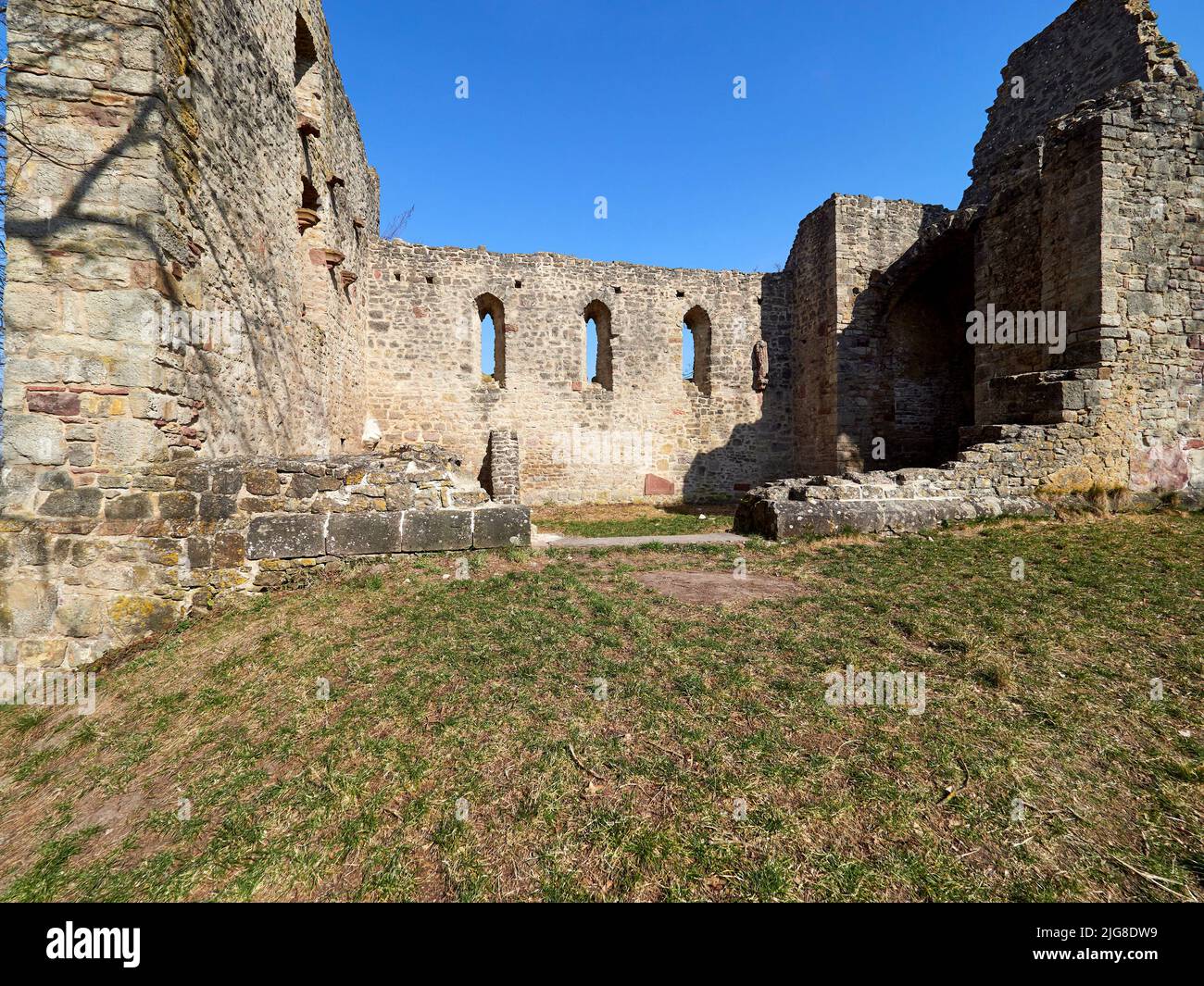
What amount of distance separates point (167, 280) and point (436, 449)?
269 centimetres

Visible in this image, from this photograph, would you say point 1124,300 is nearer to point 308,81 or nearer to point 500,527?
point 500,527

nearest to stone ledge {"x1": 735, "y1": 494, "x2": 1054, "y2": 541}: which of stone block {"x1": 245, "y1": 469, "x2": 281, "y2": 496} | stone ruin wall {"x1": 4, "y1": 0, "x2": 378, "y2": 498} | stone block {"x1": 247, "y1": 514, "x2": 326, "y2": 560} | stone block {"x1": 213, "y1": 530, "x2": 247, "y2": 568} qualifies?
stone block {"x1": 247, "y1": 514, "x2": 326, "y2": 560}

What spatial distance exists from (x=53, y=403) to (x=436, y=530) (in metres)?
3.15

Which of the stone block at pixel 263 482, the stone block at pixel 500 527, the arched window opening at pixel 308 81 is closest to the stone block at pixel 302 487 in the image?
the stone block at pixel 263 482

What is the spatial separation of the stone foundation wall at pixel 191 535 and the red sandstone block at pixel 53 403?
476mm

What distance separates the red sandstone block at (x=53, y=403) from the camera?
421cm

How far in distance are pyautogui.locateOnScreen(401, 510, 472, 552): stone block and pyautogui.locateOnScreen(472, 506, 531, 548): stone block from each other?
9 cm

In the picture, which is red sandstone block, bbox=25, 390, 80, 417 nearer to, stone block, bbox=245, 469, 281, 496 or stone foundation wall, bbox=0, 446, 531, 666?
stone foundation wall, bbox=0, 446, 531, 666

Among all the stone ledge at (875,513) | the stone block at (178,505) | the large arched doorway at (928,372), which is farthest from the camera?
the large arched doorway at (928,372)

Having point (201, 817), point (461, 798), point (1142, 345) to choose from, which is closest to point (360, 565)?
point (201, 817)

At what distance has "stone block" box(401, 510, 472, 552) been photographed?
5547 millimetres

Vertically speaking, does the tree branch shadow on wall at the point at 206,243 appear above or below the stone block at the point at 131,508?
above

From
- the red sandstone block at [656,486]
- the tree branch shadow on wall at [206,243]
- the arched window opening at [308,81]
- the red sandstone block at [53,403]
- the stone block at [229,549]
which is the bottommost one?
the stone block at [229,549]

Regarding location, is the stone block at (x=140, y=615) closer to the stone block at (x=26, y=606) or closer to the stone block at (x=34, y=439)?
the stone block at (x=26, y=606)
